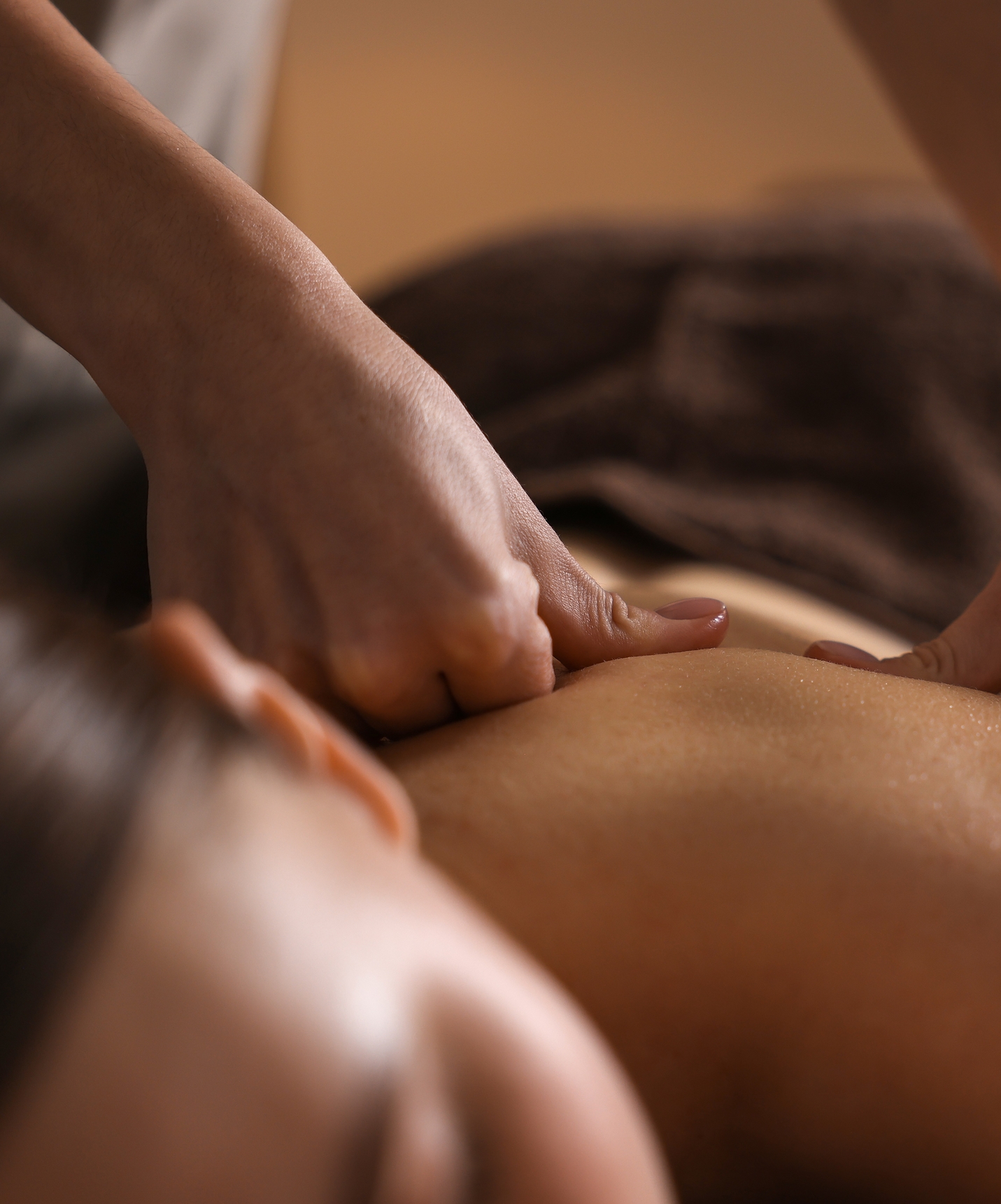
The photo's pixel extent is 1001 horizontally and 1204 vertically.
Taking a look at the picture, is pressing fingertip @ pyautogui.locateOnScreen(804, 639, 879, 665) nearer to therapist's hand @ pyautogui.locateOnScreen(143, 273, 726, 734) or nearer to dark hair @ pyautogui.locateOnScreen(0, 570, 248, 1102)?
therapist's hand @ pyautogui.locateOnScreen(143, 273, 726, 734)

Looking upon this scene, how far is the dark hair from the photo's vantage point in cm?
28

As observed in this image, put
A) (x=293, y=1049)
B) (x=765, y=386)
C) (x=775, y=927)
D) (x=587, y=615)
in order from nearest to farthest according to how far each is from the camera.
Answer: (x=293, y=1049), (x=775, y=927), (x=587, y=615), (x=765, y=386)

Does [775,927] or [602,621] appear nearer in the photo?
[775,927]

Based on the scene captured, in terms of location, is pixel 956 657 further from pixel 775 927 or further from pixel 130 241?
pixel 130 241

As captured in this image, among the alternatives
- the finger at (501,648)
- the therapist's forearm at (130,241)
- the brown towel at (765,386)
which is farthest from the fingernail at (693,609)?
the brown towel at (765,386)

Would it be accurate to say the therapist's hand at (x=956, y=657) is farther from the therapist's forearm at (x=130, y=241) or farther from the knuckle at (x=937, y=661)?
the therapist's forearm at (x=130, y=241)

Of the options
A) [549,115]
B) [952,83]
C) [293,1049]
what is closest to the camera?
[293,1049]

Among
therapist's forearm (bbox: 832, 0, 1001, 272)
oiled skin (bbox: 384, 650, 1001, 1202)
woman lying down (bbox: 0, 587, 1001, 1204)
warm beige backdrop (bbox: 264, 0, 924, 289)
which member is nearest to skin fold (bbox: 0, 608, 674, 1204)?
woman lying down (bbox: 0, 587, 1001, 1204)

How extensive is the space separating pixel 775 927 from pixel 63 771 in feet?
0.99

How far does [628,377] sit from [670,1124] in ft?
2.72

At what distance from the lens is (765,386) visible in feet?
3.76

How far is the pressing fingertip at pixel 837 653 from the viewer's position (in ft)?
2.03

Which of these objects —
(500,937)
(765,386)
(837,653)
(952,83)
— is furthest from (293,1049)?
(765,386)

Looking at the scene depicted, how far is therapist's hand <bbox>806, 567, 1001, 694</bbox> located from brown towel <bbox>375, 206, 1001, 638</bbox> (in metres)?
0.32
